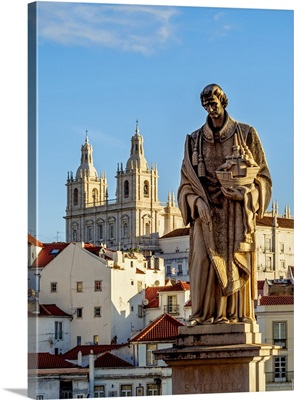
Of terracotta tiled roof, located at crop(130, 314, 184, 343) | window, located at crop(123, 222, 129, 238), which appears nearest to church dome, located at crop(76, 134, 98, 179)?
window, located at crop(123, 222, 129, 238)

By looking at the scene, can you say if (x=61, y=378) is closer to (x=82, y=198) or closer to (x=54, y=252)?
(x=54, y=252)

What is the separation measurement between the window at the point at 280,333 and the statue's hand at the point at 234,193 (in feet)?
86.8

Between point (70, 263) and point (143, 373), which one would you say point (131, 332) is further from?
point (143, 373)

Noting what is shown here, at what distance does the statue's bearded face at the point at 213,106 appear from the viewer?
11.2 metres

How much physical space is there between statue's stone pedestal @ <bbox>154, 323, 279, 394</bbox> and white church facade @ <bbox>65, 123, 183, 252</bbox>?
→ 360 feet

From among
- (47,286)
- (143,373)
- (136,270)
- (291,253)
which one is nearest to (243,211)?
(143,373)

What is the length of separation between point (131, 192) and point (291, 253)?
18273 millimetres

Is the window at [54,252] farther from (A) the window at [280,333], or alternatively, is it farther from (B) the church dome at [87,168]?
(B) the church dome at [87,168]

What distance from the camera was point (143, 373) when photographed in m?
43.8

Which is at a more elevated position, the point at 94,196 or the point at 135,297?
the point at 94,196

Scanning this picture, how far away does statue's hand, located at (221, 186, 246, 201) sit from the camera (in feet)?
36.4

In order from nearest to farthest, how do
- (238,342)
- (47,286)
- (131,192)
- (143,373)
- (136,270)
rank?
(238,342) < (143,373) < (47,286) < (136,270) < (131,192)

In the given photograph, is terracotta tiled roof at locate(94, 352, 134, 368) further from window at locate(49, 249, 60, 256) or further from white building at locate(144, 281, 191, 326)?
window at locate(49, 249, 60, 256)

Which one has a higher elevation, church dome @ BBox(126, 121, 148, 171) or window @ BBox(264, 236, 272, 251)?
church dome @ BBox(126, 121, 148, 171)
